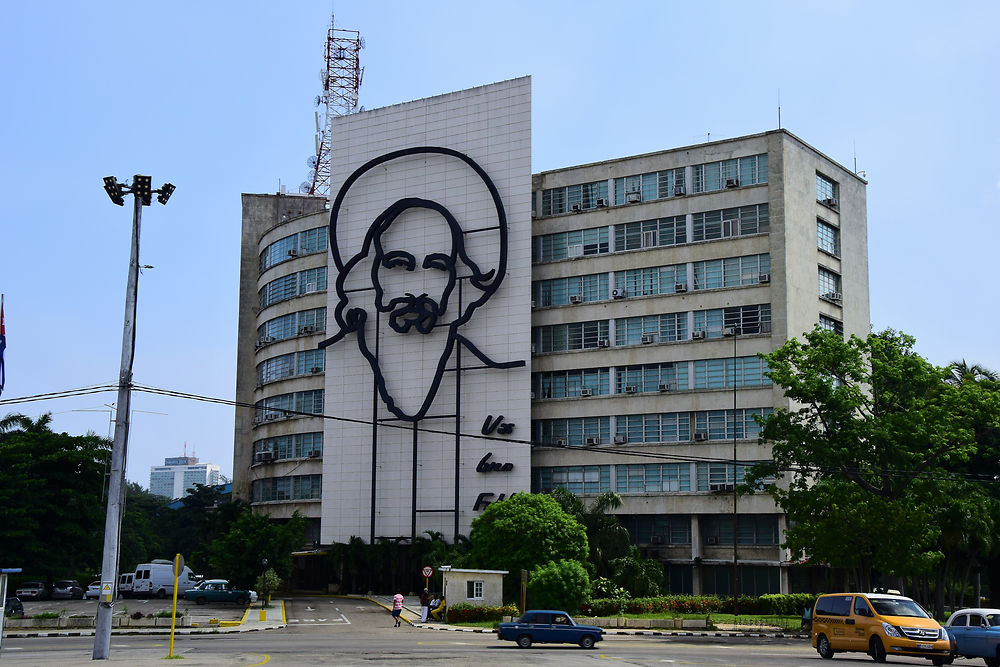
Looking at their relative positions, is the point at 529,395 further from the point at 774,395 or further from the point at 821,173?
the point at 821,173

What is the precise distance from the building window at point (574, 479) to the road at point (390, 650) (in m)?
20.9

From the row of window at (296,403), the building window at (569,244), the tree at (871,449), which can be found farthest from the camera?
the row of window at (296,403)

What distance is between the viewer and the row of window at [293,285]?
80.0 meters

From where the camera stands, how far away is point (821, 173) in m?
69.3

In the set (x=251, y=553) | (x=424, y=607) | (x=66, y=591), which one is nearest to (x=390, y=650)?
(x=424, y=607)

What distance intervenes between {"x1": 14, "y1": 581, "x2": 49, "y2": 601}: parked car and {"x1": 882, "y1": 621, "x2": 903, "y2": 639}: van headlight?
58960mm

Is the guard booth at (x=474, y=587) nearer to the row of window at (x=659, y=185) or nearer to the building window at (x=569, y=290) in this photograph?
the building window at (x=569, y=290)

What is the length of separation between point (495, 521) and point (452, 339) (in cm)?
1620

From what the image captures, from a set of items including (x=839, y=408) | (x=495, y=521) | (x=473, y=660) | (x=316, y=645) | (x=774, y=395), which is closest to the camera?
(x=473, y=660)

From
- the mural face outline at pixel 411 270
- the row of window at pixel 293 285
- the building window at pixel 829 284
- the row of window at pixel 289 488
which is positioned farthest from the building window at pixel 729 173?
the row of window at pixel 289 488

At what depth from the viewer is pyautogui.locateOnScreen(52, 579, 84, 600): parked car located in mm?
74438

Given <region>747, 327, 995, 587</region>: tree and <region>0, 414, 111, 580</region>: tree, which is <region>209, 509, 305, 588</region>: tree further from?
<region>747, 327, 995, 587</region>: tree

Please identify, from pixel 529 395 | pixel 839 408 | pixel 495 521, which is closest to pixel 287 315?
pixel 529 395

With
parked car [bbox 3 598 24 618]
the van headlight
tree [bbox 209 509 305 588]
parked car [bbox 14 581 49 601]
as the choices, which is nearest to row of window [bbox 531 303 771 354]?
tree [bbox 209 509 305 588]
